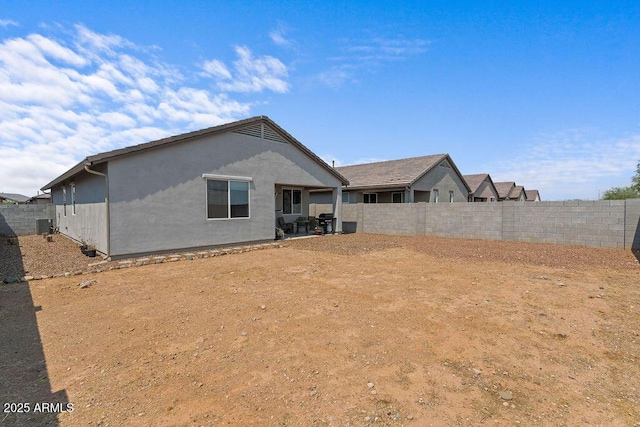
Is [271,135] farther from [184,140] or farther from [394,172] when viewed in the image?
[394,172]

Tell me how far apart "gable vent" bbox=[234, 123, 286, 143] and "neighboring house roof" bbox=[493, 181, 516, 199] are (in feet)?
112

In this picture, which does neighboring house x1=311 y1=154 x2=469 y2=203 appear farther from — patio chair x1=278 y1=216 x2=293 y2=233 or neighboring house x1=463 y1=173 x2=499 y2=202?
patio chair x1=278 y1=216 x2=293 y2=233

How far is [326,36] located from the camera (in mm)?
11219

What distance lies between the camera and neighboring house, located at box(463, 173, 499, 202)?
3000cm

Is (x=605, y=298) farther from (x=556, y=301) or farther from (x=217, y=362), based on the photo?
(x=217, y=362)

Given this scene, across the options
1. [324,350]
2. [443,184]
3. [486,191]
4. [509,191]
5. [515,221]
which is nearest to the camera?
[324,350]

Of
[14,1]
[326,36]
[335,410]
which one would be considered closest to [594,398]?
[335,410]

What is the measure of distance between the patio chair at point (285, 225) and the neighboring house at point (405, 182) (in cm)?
683

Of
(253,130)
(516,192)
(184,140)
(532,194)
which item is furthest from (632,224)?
(532,194)

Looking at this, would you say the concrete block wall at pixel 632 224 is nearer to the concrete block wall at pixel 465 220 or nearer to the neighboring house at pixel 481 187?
the concrete block wall at pixel 465 220

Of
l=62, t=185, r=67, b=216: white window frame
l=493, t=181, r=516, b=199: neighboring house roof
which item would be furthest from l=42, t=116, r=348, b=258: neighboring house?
l=493, t=181, r=516, b=199: neighboring house roof

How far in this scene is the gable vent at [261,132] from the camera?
1170 cm

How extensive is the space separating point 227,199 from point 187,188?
1598 mm

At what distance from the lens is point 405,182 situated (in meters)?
19.0
